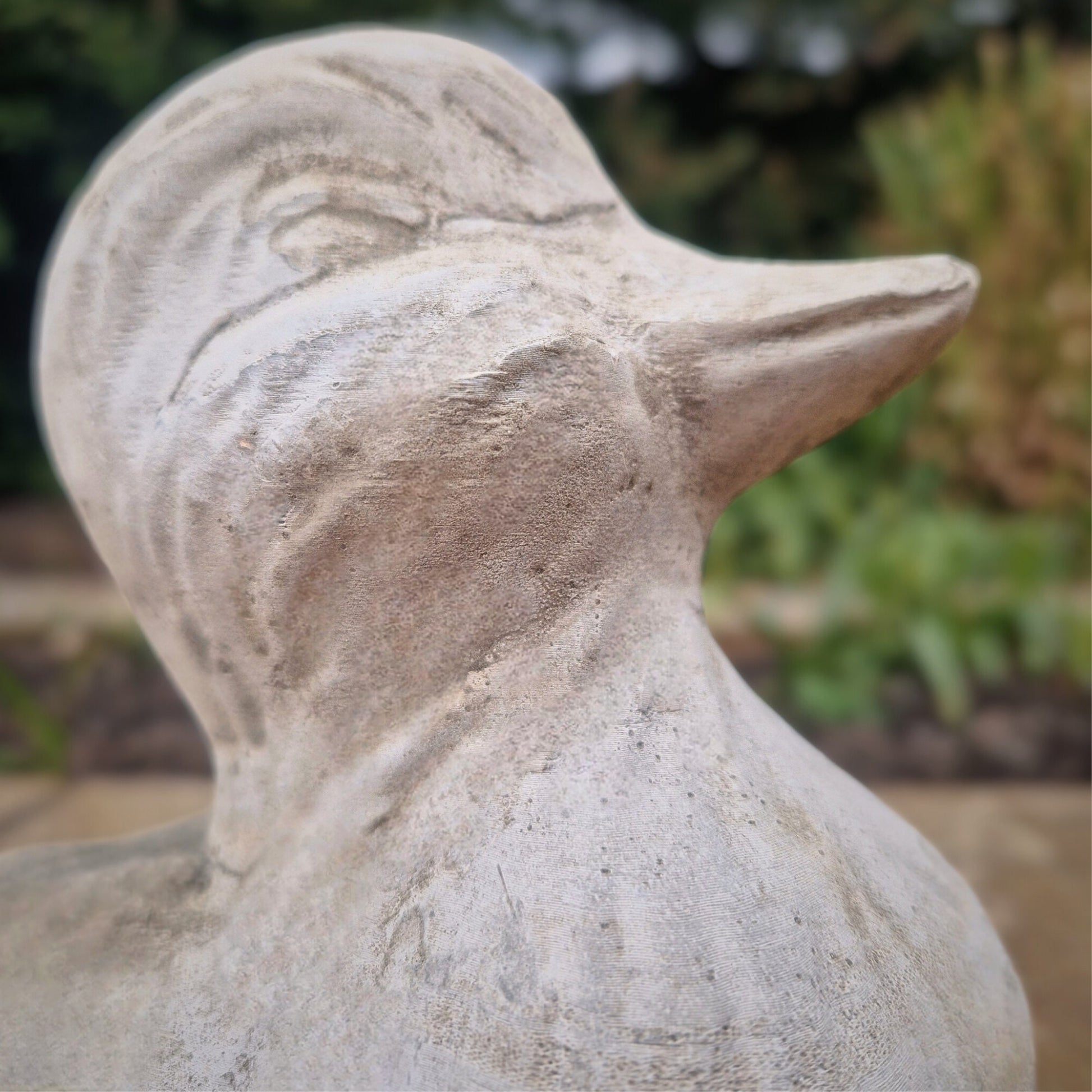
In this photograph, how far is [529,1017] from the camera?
76 centimetres

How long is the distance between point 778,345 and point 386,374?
1.12 ft

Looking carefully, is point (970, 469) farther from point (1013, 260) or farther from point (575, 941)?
point (575, 941)

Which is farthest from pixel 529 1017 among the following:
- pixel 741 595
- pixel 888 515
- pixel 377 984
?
pixel 888 515

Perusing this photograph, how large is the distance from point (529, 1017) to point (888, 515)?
2.62 meters

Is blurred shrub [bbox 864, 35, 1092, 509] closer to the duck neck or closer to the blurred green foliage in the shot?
the blurred green foliage

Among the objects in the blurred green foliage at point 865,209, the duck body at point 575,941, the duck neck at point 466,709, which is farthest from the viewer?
the blurred green foliage at point 865,209

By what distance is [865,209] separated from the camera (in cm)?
429

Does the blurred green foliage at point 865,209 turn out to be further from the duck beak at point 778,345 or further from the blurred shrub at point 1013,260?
the duck beak at point 778,345

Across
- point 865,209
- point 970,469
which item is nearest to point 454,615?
point 970,469

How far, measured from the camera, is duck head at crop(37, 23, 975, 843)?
823mm

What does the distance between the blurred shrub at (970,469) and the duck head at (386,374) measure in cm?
186

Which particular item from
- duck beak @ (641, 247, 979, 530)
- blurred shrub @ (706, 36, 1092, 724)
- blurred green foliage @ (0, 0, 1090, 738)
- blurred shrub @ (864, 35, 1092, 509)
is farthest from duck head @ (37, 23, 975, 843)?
blurred shrub @ (864, 35, 1092, 509)

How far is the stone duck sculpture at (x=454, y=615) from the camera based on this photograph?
788mm

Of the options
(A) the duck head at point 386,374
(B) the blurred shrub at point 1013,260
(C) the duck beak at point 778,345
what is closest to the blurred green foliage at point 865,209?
(B) the blurred shrub at point 1013,260
